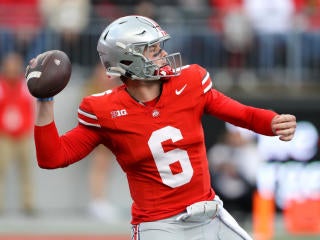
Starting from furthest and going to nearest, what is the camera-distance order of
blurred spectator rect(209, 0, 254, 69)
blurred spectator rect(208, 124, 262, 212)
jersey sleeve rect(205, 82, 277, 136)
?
blurred spectator rect(209, 0, 254, 69), blurred spectator rect(208, 124, 262, 212), jersey sleeve rect(205, 82, 277, 136)

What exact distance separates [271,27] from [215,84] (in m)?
1.06

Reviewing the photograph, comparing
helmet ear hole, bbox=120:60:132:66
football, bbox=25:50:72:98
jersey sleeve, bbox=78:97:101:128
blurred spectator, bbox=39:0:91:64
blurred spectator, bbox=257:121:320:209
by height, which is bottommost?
blurred spectator, bbox=257:121:320:209

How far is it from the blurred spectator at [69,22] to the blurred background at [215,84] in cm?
1

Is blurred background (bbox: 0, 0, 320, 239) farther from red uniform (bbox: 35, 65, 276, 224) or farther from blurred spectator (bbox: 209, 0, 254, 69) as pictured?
red uniform (bbox: 35, 65, 276, 224)

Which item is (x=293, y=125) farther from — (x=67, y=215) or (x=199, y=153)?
(x=67, y=215)

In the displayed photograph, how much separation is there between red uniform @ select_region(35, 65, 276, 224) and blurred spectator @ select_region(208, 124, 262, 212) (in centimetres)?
598

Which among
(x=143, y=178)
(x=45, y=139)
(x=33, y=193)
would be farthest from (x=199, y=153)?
(x=33, y=193)

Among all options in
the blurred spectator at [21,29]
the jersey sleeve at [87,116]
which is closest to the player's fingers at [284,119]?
the jersey sleeve at [87,116]

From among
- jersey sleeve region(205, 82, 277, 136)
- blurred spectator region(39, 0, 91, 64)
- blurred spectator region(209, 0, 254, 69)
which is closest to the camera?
jersey sleeve region(205, 82, 277, 136)

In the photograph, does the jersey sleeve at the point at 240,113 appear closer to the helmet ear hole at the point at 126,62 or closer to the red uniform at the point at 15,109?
the helmet ear hole at the point at 126,62

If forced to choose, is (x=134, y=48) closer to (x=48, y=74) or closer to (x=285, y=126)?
(x=48, y=74)

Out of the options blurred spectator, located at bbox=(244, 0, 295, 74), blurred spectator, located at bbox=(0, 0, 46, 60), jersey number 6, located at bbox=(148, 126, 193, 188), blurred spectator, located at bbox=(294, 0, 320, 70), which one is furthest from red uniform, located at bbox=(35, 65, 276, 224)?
blurred spectator, located at bbox=(294, 0, 320, 70)

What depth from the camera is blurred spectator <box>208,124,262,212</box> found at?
446 inches

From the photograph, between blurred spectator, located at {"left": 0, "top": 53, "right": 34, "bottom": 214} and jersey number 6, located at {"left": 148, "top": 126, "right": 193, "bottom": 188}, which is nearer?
jersey number 6, located at {"left": 148, "top": 126, "right": 193, "bottom": 188}
